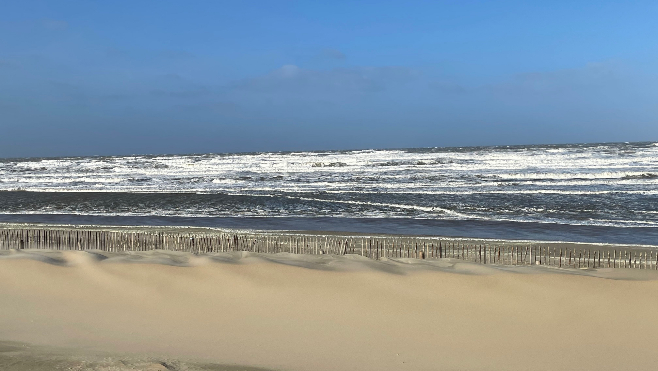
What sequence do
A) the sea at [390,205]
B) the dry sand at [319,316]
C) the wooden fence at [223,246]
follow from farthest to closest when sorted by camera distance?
the sea at [390,205] → the wooden fence at [223,246] → the dry sand at [319,316]

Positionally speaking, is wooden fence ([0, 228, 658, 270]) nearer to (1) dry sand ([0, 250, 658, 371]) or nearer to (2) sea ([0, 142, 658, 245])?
(1) dry sand ([0, 250, 658, 371])

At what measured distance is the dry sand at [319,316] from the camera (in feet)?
17.4

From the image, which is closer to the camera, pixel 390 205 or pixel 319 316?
pixel 319 316

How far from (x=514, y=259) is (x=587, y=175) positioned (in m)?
31.0

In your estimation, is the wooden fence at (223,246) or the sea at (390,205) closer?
the wooden fence at (223,246)

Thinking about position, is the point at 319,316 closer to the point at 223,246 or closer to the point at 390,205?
the point at 223,246

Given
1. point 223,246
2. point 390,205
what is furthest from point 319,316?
point 390,205

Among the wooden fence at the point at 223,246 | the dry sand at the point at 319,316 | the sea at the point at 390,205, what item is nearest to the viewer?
the dry sand at the point at 319,316

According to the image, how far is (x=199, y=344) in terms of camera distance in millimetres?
5688

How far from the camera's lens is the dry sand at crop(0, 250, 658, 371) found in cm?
532

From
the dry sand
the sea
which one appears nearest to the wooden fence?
the dry sand

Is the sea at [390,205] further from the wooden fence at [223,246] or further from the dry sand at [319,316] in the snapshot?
the dry sand at [319,316]

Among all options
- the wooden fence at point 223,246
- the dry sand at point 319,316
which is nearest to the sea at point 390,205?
the wooden fence at point 223,246

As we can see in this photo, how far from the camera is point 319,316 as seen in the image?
6.33 metres
